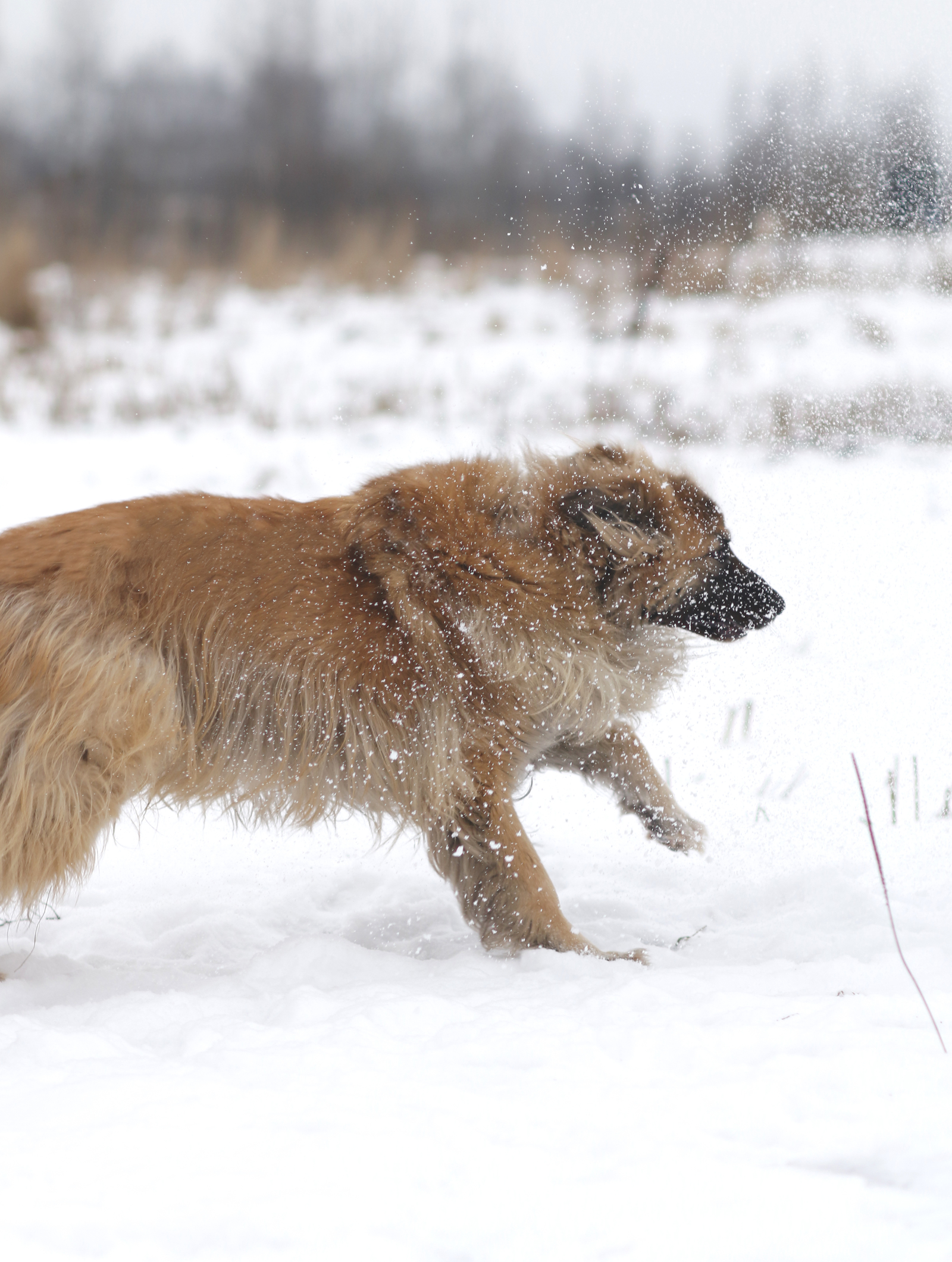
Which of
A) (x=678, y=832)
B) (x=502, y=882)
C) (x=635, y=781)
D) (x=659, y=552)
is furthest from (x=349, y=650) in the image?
(x=678, y=832)

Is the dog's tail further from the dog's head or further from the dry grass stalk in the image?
the dry grass stalk

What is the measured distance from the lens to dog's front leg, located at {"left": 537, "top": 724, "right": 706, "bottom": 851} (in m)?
3.44

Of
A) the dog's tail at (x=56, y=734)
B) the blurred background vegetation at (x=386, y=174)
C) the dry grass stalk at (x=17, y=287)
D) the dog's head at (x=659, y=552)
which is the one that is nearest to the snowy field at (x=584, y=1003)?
the dog's head at (x=659, y=552)

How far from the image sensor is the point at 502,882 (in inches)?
115

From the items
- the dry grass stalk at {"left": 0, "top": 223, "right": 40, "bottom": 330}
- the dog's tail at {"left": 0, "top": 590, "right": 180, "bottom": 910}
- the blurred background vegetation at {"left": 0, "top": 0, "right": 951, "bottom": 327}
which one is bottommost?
the dog's tail at {"left": 0, "top": 590, "right": 180, "bottom": 910}

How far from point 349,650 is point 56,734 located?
0.75 m

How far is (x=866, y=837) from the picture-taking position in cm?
362

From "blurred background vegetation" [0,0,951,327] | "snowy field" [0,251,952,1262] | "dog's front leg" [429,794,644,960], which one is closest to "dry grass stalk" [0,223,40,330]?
"blurred background vegetation" [0,0,951,327]

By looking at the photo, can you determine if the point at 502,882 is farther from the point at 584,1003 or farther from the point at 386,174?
the point at 386,174

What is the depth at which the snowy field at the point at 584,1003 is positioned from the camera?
1.51 metres

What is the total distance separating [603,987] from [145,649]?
140 centimetres

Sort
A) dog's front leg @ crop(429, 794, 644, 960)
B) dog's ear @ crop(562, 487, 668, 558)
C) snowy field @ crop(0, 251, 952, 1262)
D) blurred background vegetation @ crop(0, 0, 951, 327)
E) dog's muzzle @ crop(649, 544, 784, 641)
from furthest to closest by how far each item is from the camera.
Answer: blurred background vegetation @ crop(0, 0, 951, 327) → dog's muzzle @ crop(649, 544, 784, 641) → dog's ear @ crop(562, 487, 668, 558) → dog's front leg @ crop(429, 794, 644, 960) → snowy field @ crop(0, 251, 952, 1262)

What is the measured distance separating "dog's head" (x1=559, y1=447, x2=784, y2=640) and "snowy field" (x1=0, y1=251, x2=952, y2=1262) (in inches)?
8.1

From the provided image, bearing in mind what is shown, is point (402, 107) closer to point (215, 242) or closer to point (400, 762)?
point (215, 242)
